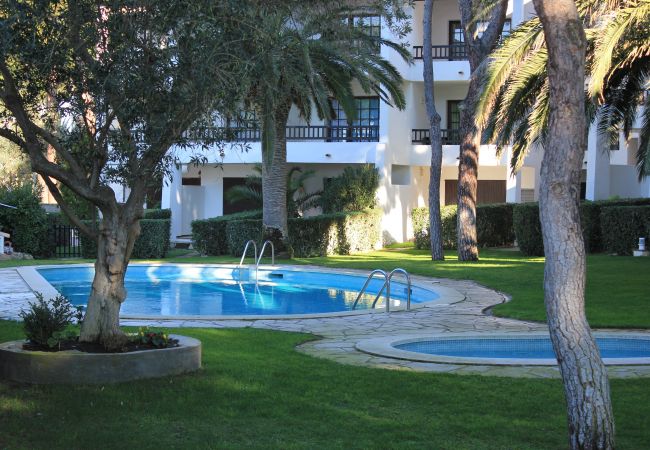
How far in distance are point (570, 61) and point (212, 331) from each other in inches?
282

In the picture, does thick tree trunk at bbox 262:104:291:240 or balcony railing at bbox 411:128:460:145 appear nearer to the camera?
thick tree trunk at bbox 262:104:291:240

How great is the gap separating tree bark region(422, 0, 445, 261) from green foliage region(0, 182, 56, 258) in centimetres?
1160

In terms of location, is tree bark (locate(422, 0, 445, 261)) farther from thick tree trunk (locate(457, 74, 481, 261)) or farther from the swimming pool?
the swimming pool

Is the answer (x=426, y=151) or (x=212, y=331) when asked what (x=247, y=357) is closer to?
(x=212, y=331)

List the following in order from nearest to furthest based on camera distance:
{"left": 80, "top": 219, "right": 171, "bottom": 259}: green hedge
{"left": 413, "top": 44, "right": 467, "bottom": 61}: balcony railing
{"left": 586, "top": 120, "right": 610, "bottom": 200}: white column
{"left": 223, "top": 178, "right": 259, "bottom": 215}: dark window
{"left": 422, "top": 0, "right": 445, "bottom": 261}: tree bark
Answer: {"left": 422, "top": 0, "right": 445, "bottom": 261}: tree bark < {"left": 80, "top": 219, "right": 171, "bottom": 259}: green hedge < {"left": 586, "top": 120, "right": 610, "bottom": 200}: white column < {"left": 413, "top": 44, "right": 467, "bottom": 61}: balcony railing < {"left": 223, "top": 178, "right": 259, "bottom": 215}: dark window

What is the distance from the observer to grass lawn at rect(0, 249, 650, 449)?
6.29 m

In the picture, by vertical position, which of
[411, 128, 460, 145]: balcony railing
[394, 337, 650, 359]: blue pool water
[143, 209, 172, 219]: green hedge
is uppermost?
[411, 128, 460, 145]: balcony railing

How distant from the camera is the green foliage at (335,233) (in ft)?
87.1

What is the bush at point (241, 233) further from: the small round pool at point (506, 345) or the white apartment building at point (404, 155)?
the small round pool at point (506, 345)

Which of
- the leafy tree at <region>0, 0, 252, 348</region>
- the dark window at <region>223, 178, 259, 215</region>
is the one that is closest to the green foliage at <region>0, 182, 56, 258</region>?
the dark window at <region>223, 178, 259, 215</region>

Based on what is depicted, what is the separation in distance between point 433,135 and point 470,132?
1575mm

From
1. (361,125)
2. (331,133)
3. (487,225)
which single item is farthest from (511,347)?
(331,133)

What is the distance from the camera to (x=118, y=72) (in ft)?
24.7

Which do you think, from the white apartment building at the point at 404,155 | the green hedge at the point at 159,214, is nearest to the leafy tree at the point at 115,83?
the white apartment building at the point at 404,155
